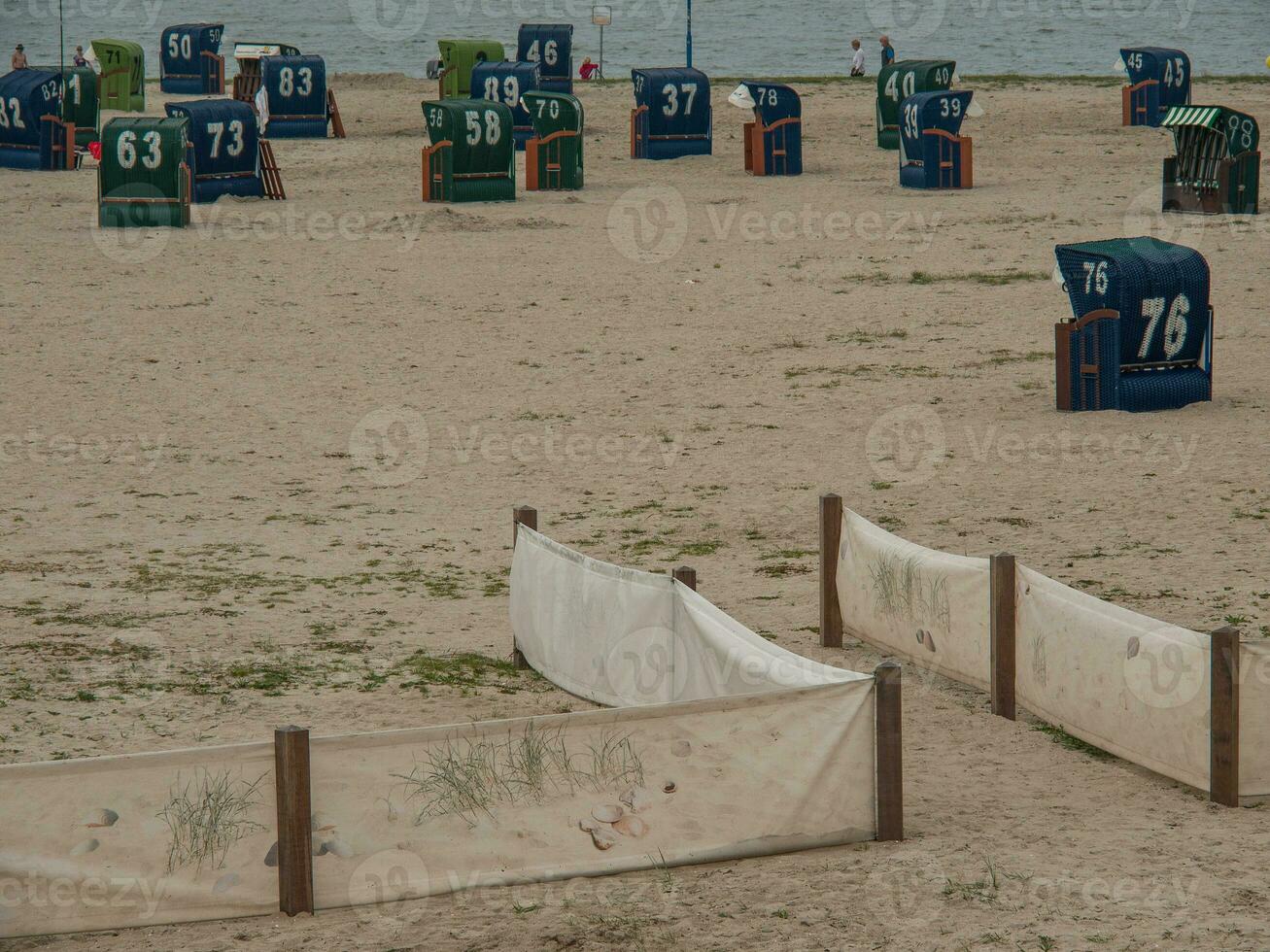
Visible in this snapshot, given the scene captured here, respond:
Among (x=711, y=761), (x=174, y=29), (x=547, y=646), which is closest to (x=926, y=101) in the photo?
(x=547, y=646)

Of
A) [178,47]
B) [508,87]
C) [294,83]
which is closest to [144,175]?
[294,83]

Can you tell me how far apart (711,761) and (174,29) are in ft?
158

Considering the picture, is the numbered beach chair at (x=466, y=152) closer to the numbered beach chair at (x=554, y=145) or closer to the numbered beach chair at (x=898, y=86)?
the numbered beach chair at (x=554, y=145)

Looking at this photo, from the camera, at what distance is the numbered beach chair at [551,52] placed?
4731 cm

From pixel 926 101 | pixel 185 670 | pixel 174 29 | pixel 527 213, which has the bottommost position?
pixel 185 670

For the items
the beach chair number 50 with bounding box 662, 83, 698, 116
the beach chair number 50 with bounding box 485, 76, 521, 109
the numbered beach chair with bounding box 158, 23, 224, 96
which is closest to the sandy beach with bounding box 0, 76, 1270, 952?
the beach chair number 50 with bounding box 662, 83, 698, 116

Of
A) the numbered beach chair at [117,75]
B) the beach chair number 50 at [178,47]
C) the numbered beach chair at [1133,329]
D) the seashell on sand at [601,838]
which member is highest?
the beach chair number 50 at [178,47]

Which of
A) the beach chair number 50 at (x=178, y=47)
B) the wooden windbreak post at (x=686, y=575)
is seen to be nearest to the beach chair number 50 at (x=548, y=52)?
the beach chair number 50 at (x=178, y=47)

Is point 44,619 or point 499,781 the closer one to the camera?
point 499,781

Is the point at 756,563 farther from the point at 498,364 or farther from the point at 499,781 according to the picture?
the point at 498,364

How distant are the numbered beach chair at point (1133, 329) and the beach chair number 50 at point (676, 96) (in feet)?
67.1

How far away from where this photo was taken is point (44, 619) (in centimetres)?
1095

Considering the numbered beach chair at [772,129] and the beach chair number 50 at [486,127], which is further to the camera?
the numbered beach chair at [772,129]
